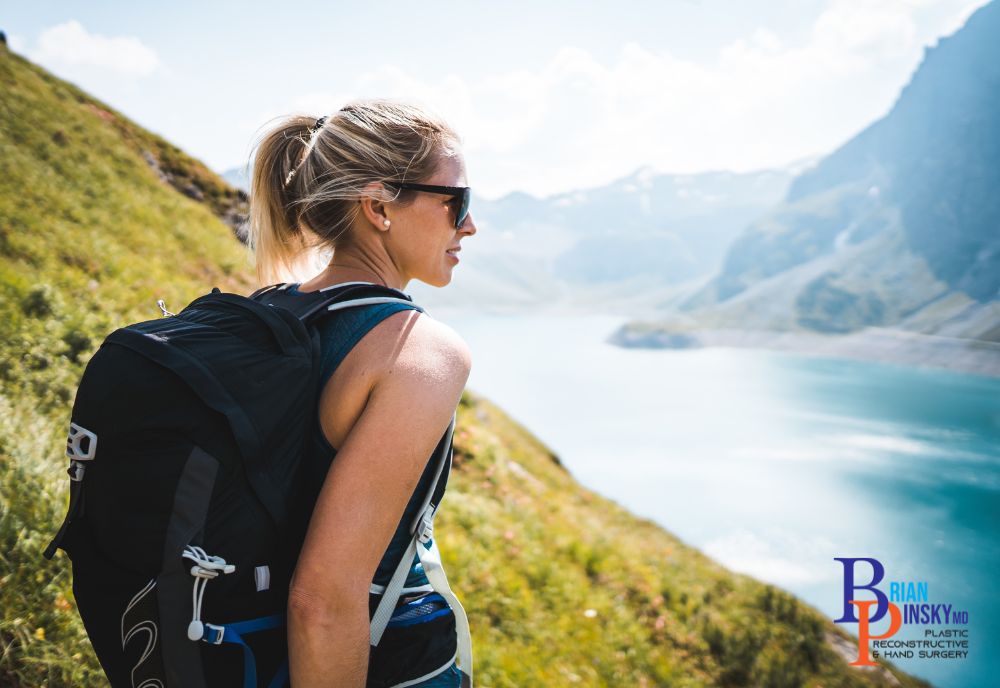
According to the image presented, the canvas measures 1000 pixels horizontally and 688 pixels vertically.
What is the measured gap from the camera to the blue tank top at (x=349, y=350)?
151cm

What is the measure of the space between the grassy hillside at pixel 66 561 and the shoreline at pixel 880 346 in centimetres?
8125

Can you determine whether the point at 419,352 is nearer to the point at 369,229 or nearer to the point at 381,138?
the point at 369,229

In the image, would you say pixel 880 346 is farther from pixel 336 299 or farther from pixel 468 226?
pixel 336 299

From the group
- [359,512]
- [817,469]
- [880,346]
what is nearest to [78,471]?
[359,512]

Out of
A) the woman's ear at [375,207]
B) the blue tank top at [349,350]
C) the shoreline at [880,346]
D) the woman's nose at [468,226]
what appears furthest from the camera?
the shoreline at [880,346]

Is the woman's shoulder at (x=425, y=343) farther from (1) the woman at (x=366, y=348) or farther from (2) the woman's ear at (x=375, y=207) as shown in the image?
(2) the woman's ear at (x=375, y=207)

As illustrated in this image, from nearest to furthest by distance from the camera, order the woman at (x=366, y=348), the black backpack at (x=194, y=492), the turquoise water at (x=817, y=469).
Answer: the black backpack at (x=194, y=492), the woman at (x=366, y=348), the turquoise water at (x=817, y=469)

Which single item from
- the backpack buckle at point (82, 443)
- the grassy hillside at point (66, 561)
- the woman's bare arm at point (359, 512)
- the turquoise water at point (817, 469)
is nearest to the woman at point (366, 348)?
the woman's bare arm at point (359, 512)

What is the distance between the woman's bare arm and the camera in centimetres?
139

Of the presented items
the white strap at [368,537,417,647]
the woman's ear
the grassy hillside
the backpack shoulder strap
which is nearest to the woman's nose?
the woman's ear

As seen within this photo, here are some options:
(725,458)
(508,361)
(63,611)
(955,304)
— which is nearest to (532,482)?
(63,611)

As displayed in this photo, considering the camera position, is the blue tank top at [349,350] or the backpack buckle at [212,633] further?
the blue tank top at [349,350]

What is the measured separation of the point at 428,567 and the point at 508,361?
17138cm

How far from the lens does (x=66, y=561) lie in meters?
3.70
